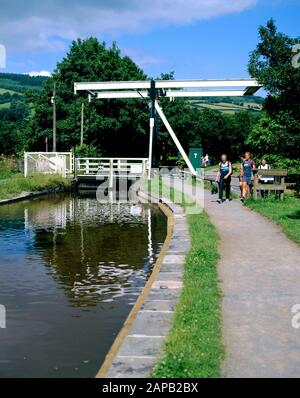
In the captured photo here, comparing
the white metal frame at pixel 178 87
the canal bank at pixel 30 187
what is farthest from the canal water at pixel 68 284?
the white metal frame at pixel 178 87

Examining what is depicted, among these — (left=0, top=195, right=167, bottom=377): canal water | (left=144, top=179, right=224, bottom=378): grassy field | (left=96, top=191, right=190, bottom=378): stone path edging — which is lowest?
(left=0, top=195, right=167, bottom=377): canal water

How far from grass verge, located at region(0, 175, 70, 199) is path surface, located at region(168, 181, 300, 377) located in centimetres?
1291

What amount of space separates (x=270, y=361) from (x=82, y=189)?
28.8 meters

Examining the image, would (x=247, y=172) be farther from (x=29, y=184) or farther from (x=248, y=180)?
(x=29, y=184)

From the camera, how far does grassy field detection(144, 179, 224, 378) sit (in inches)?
173

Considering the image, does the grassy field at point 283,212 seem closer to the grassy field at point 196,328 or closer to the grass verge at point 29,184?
the grassy field at point 196,328

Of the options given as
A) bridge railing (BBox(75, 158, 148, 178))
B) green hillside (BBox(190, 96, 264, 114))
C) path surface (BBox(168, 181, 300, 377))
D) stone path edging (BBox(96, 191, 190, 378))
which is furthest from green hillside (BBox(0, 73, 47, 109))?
stone path edging (BBox(96, 191, 190, 378))

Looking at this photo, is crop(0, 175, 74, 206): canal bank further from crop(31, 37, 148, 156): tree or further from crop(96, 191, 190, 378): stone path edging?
crop(31, 37, 148, 156): tree

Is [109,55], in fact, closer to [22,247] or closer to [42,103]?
[42,103]

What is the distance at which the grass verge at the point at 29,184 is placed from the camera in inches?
902

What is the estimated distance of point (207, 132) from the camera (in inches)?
3152

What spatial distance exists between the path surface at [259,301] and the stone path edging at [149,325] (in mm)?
643

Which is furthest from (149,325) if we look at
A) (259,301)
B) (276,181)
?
(276,181)

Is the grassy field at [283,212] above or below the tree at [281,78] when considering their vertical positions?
below
